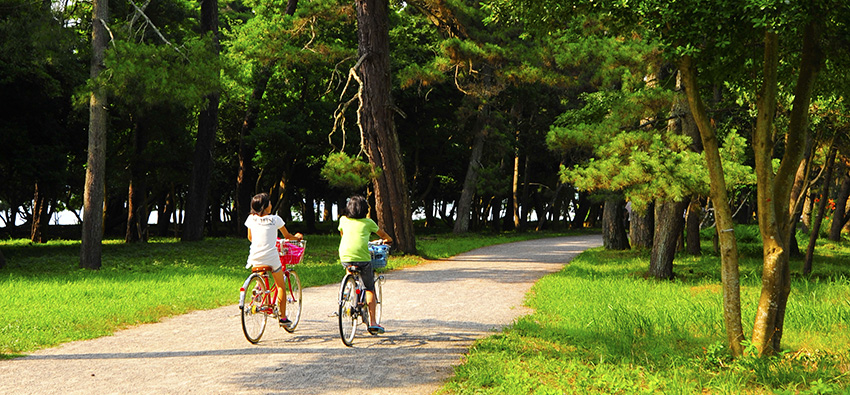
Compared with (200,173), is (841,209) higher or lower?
lower

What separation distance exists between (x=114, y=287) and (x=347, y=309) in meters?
6.55

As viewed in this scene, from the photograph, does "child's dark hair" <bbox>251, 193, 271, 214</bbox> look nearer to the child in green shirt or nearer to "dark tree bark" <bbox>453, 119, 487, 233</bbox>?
the child in green shirt

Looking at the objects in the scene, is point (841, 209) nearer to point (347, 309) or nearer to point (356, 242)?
point (356, 242)

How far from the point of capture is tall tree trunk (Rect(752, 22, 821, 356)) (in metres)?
6.26

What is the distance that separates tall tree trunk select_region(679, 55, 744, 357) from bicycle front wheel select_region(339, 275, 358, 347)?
12.2 ft

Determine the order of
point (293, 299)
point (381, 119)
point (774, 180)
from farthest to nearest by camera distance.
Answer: point (381, 119) → point (293, 299) → point (774, 180)

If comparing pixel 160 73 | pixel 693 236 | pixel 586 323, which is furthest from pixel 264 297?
pixel 693 236

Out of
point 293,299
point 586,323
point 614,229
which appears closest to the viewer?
point 293,299

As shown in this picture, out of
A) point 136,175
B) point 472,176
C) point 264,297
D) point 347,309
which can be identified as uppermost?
point 472,176

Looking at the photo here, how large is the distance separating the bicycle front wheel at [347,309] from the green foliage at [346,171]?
973 cm

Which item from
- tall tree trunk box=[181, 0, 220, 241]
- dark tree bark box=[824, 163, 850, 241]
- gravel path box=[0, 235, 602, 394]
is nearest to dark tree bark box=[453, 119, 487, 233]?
tall tree trunk box=[181, 0, 220, 241]

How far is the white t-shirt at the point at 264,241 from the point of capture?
723 cm

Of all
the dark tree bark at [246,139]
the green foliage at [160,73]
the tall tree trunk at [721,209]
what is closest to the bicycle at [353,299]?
the tall tree trunk at [721,209]

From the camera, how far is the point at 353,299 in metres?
7.35
